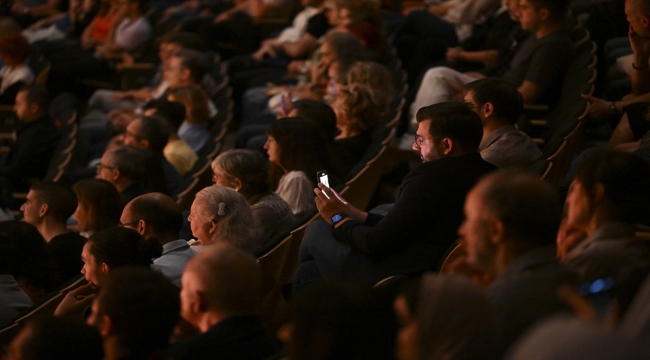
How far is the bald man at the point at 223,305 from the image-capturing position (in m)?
1.93

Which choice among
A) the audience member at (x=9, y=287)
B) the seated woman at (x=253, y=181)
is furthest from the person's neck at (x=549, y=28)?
the audience member at (x=9, y=287)

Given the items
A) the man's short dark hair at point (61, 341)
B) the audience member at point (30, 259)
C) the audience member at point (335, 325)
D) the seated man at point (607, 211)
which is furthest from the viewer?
the audience member at point (30, 259)

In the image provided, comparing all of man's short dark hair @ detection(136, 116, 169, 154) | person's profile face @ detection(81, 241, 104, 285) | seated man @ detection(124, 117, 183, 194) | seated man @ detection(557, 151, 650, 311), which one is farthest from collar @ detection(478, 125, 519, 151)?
man's short dark hair @ detection(136, 116, 169, 154)

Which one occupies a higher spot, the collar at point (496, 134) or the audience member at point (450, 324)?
the audience member at point (450, 324)

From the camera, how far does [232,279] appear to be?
6.40ft

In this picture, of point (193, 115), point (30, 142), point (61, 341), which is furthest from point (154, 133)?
point (61, 341)

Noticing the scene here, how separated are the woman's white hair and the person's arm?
1.58 metres

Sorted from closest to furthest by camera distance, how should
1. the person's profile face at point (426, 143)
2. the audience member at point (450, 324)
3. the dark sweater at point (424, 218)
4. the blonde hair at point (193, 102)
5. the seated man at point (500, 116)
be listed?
the audience member at point (450, 324)
the dark sweater at point (424, 218)
the person's profile face at point (426, 143)
the seated man at point (500, 116)
the blonde hair at point (193, 102)

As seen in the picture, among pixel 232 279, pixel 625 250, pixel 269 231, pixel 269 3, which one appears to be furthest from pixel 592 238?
pixel 269 3

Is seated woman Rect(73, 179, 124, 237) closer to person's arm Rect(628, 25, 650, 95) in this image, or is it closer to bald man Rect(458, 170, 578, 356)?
bald man Rect(458, 170, 578, 356)

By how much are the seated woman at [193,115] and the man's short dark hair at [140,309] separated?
300 cm

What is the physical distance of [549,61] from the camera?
3.75 metres

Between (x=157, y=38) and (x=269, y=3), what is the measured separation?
87 cm

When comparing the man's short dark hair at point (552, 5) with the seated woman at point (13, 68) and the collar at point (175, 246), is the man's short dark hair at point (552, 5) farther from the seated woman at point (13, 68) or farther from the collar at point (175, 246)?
the seated woman at point (13, 68)
